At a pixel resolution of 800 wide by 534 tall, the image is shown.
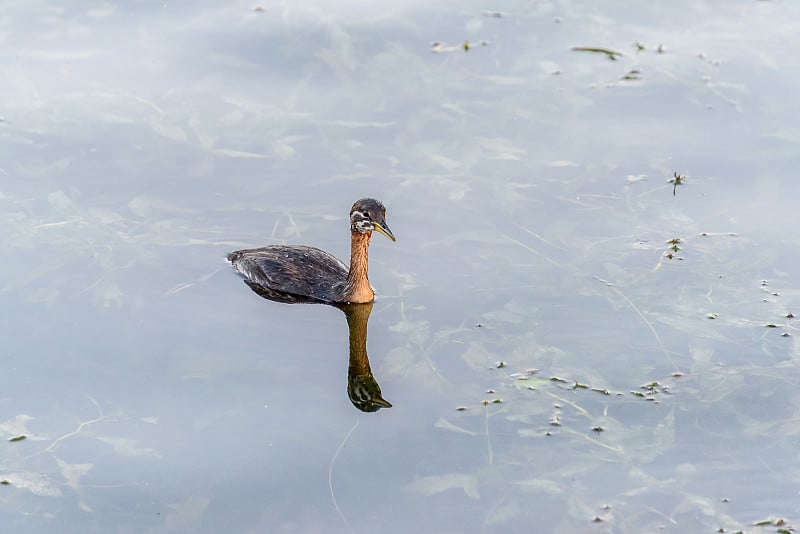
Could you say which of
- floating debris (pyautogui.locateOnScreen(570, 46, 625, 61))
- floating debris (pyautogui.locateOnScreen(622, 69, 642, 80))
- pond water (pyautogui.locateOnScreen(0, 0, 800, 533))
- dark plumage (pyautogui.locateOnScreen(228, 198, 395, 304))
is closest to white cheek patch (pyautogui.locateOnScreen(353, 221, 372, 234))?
dark plumage (pyautogui.locateOnScreen(228, 198, 395, 304))

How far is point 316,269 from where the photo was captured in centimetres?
995

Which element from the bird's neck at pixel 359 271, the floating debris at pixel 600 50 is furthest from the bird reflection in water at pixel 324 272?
the floating debris at pixel 600 50

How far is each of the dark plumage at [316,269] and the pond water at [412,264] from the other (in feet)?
0.52

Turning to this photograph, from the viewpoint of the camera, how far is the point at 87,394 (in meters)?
8.38

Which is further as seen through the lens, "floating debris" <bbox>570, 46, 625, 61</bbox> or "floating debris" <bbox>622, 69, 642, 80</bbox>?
"floating debris" <bbox>570, 46, 625, 61</bbox>

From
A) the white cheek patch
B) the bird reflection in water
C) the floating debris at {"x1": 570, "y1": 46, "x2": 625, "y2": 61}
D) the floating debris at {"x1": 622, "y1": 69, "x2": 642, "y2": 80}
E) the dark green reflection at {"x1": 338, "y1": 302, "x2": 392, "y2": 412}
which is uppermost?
the floating debris at {"x1": 570, "y1": 46, "x2": 625, "y2": 61}

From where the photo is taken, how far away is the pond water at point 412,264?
25.0 ft

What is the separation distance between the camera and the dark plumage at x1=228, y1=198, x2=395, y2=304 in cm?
961

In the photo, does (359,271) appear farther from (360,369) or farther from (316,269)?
(360,369)

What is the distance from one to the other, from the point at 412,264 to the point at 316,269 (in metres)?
0.76

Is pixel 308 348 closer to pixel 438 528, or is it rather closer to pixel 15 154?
pixel 438 528

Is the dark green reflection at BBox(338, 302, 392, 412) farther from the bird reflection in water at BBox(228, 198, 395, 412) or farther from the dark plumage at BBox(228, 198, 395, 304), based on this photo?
the dark plumage at BBox(228, 198, 395, 304)

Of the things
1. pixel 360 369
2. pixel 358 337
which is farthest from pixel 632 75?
pixel 360 369

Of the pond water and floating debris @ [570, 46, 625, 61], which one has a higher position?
floating debris @ [570, 46, 625, 61]
